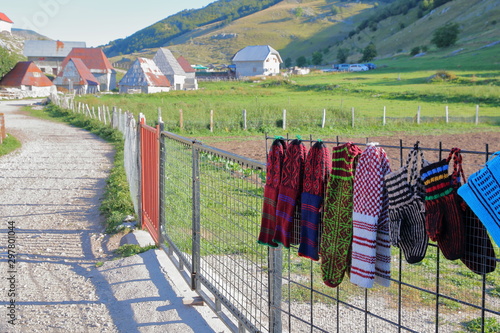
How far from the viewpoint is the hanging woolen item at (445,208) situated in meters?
2.23

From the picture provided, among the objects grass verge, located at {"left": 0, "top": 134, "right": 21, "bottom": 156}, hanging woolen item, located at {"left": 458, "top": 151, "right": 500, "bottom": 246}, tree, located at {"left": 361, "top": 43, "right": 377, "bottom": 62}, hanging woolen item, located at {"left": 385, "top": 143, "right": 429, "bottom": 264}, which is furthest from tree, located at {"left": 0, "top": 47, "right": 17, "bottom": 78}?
hanging woolen item, located at {"left": 458, "top": 151, "right": 500, "bottom": 246}

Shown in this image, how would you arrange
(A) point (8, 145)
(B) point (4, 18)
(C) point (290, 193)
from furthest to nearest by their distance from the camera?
(B) point (4, 18)
(A) point (8, 145)
(C) point (290, 193)

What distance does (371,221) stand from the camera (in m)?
2.61

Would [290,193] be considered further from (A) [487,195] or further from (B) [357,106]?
(B) [357,106]

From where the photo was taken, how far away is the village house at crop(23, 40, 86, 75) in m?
94.6

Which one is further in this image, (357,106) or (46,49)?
(46,49)

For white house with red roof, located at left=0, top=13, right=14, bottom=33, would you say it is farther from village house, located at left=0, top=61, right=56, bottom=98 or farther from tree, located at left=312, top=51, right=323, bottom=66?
tree, located at left=312, top=51, right=323, bottom=66

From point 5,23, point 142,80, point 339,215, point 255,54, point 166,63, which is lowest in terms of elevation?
point 339,215

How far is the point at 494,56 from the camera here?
64.4 meters

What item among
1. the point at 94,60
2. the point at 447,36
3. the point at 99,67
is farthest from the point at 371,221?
the point at 447,36

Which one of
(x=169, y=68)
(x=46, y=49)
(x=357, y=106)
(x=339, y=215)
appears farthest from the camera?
(x=46, y=49)

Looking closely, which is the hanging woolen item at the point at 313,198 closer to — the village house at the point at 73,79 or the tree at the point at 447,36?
the village house at the point at 73,79

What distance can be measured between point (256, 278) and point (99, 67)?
248ft

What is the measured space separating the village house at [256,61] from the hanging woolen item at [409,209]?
93139 millimetres
